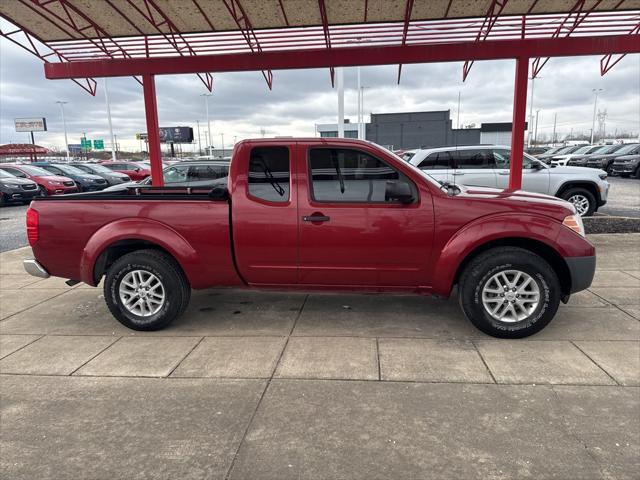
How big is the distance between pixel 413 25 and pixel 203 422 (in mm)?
7458

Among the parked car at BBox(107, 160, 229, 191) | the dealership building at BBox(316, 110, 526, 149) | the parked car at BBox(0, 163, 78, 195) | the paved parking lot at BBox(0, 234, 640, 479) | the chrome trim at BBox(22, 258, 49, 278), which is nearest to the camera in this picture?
the paved parking lot at BBox(0, 234, 640, 479)

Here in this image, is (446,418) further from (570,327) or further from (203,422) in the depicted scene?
(570,327)

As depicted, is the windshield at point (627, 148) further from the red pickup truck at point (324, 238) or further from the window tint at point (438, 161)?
the red pickup truck at point (324, 238)

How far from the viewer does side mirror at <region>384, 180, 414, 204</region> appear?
395 centimetres

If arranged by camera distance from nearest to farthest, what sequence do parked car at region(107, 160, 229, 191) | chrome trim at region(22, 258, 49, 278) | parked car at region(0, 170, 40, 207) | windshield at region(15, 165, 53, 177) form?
chrome trim at region(22, 258, 49, 278)
parked car at region(107, 160, 229, 191)
parked car at region(0, 170, 40, 207)
windshield at region(15, 165, 53, 177)

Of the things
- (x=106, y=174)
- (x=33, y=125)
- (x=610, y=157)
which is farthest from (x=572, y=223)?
(x=33, y=125)

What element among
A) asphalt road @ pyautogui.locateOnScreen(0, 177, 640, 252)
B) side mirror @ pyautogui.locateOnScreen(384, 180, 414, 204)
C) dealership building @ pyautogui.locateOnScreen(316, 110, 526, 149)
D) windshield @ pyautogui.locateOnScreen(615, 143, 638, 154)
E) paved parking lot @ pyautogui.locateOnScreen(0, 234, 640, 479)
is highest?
dealership building @ pyautogui.locateOnScreen(316, 110, 526, 149)

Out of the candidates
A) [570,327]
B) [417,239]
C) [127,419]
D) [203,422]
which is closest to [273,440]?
[203,422]

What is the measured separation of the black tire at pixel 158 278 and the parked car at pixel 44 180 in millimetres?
15273

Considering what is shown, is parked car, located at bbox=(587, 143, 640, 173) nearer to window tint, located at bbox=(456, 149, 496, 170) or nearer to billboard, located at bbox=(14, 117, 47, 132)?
window tint, located at bbox=(456, 149, 496, 170)

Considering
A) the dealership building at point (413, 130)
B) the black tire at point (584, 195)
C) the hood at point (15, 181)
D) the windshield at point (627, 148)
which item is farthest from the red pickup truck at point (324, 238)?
the dealership building at point (413, 130)

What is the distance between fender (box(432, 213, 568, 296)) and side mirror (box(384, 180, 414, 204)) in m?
0.54

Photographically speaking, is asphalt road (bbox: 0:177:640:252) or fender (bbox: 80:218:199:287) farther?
asphalt road (bbox: 0:177:640:252)

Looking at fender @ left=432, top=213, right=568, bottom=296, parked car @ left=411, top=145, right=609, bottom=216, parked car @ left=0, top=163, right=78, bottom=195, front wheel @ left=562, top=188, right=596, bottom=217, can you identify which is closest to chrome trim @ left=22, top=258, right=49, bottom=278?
fender @ left=432, top=213, right=568, bottom=296
